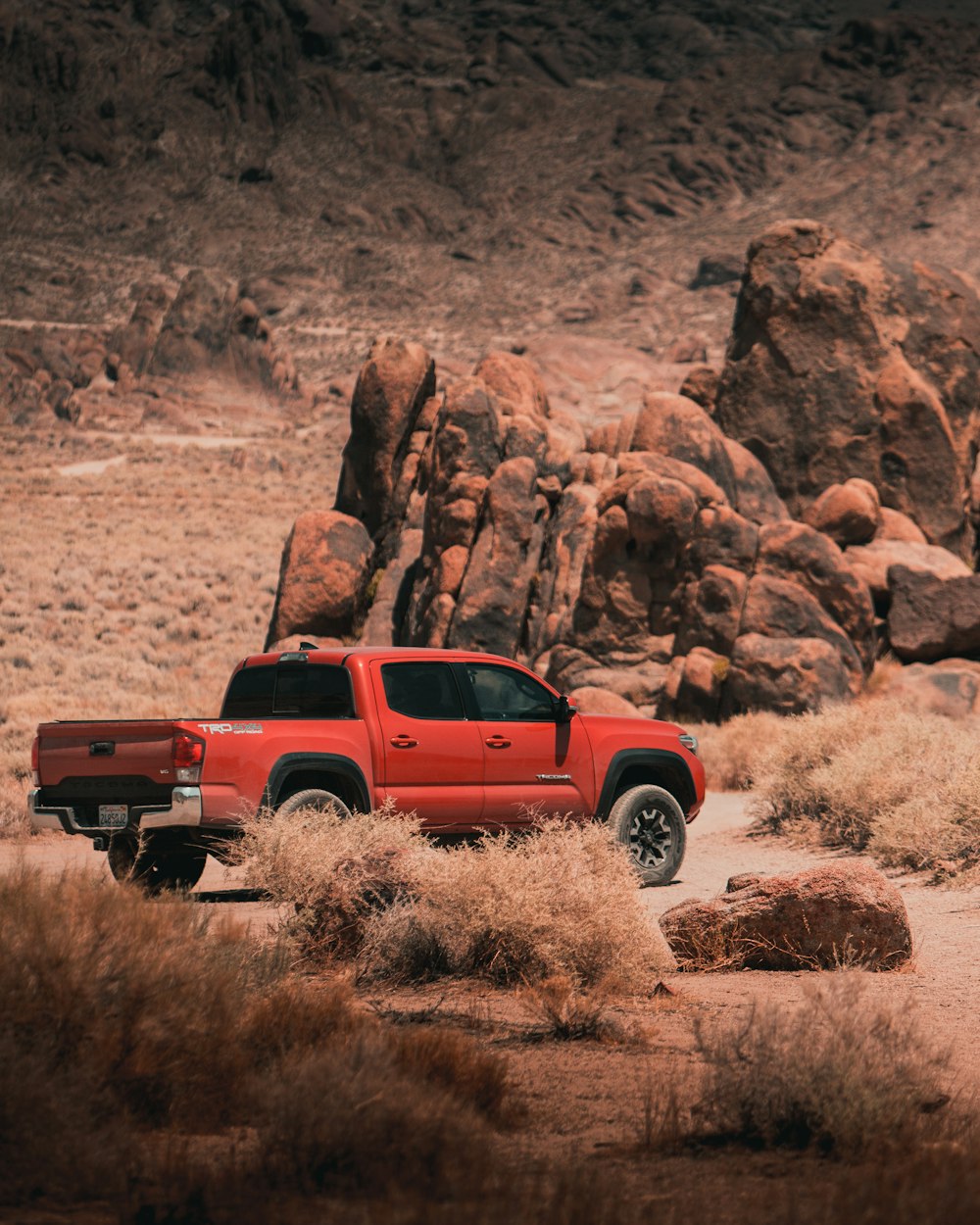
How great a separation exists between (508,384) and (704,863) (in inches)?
793

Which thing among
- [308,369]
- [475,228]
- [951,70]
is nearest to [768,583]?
[308,369]

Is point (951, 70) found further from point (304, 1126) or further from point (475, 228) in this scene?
point (304, 1126)

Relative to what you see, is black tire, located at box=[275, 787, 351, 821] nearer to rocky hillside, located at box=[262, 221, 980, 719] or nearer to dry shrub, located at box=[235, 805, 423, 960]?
dry shrub, located at box=[235, 805, 423, 960]

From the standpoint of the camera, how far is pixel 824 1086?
507cm

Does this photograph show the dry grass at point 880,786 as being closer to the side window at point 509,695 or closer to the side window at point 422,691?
the side window at point 509,695

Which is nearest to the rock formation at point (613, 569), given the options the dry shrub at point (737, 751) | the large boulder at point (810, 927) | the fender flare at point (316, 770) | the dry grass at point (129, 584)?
the dry shrub at point (737, 751)

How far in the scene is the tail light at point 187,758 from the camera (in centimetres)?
1037

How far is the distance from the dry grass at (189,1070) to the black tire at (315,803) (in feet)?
13.2

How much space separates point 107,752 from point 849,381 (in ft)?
80.3

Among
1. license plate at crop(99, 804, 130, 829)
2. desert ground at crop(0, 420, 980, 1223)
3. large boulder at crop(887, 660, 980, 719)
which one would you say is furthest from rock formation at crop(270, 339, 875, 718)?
license plate at crop(99, 804, 130, 829)

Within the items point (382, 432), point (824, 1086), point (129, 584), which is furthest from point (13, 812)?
point (129, 584)

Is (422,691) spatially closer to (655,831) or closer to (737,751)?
(655,831)

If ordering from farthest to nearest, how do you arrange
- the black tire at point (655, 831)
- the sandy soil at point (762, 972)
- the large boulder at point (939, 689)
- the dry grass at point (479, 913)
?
the large boulder at point (939, 689)
the black tire at point (655, 831)
the dry grass at point (479, 913)
the sandy soil at point (762, 972)

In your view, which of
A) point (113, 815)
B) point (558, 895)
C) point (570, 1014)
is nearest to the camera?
point (570, 1014)
